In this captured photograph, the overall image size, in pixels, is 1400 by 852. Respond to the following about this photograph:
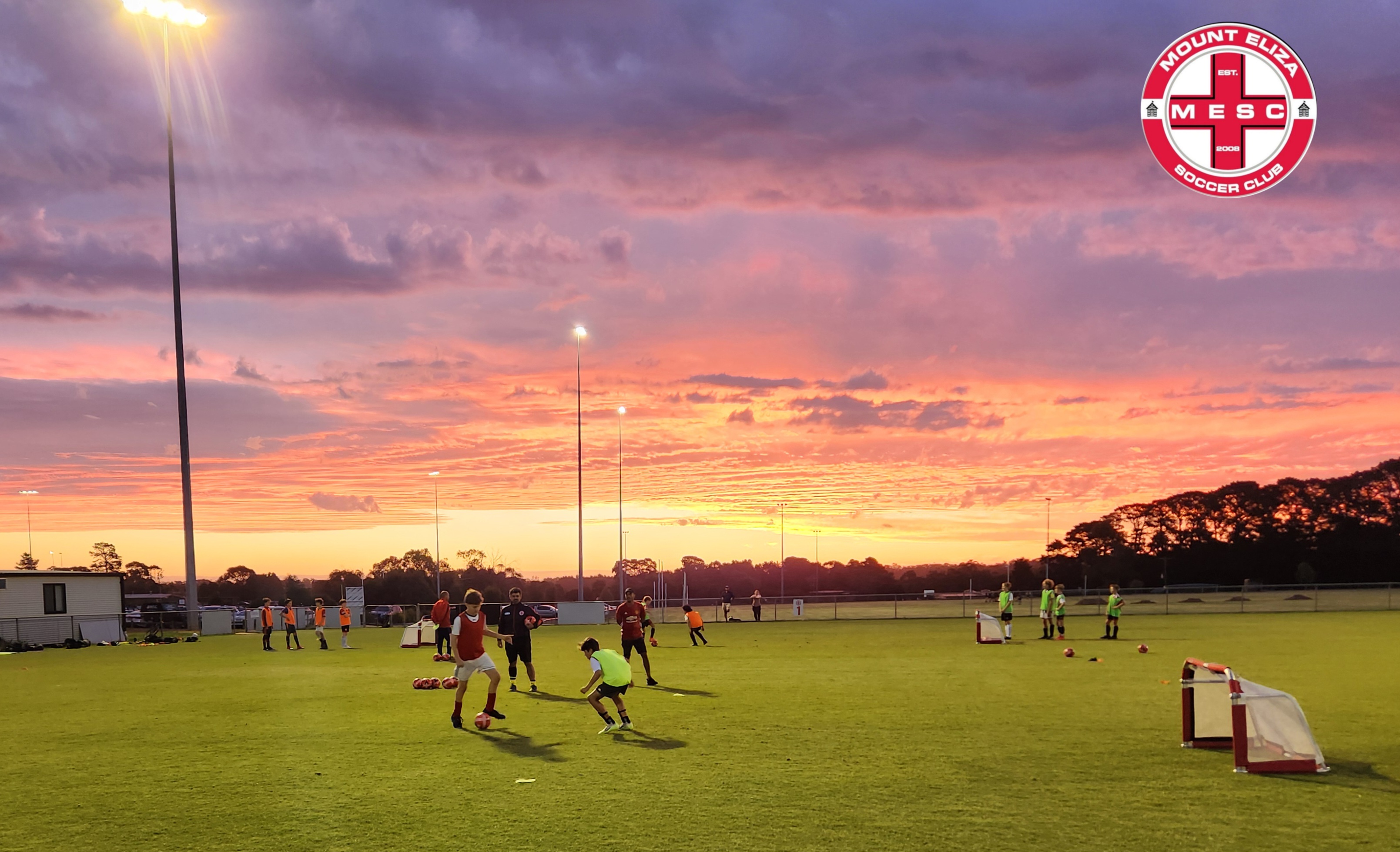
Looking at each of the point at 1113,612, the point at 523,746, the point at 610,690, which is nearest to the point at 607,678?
the point at 610,690

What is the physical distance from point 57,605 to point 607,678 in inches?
1863

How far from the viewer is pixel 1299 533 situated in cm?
11525

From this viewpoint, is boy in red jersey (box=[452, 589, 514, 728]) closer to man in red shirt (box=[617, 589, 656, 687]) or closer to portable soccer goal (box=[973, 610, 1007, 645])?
man in red shirt (box=[617, 589, 656, 687])

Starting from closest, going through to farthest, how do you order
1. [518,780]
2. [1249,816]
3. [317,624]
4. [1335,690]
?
[1249,816] → [518,780] → [1335,690] → [317,624]

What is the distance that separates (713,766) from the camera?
41.4ft

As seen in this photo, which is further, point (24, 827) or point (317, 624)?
point (317, 624)

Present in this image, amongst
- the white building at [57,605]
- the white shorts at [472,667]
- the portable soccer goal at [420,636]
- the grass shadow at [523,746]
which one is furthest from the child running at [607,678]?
the white building at [57,605]

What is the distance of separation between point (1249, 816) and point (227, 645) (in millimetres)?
41616

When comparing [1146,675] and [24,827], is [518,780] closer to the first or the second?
[24,827]

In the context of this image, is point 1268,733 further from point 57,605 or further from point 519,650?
point 57,605

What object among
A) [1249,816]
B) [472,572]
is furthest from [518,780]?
[472,572]

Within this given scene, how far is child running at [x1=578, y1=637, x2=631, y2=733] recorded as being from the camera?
15000mm

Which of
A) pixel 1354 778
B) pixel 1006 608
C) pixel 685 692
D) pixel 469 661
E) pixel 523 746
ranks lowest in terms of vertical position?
pixel 1006 608

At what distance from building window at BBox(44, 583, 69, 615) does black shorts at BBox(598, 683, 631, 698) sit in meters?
46.5
